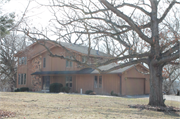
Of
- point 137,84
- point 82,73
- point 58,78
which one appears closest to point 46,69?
point 58,78

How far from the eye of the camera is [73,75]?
25.8m

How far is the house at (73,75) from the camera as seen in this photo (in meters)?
22.0

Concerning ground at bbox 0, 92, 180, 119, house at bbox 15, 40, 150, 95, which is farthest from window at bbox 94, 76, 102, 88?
ground at bbox 0, 92, 180, 119

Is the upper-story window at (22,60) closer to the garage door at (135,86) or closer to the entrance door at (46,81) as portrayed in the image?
the entrance door at (46,81)

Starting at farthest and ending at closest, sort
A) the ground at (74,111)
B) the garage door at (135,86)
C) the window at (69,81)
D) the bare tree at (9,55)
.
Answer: the window at (69,81)
the bare tree at (9,55)
the garage door at (135,86)
the ground at (74,111)

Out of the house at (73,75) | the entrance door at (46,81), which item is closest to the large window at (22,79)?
the house at (73,75)

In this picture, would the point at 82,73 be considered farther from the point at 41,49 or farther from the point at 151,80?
the point at 151,80

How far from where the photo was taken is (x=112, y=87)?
22078 mm

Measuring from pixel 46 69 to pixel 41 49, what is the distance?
3.38 m

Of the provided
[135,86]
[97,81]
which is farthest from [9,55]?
[135,86]

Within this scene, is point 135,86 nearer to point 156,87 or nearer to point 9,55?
point 156,87

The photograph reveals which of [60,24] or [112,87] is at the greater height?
[60,24]

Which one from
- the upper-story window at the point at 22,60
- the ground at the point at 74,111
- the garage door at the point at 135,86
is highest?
the upper-story window at the point at 22,60

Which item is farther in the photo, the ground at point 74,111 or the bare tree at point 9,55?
the bare tree at point 9,55
